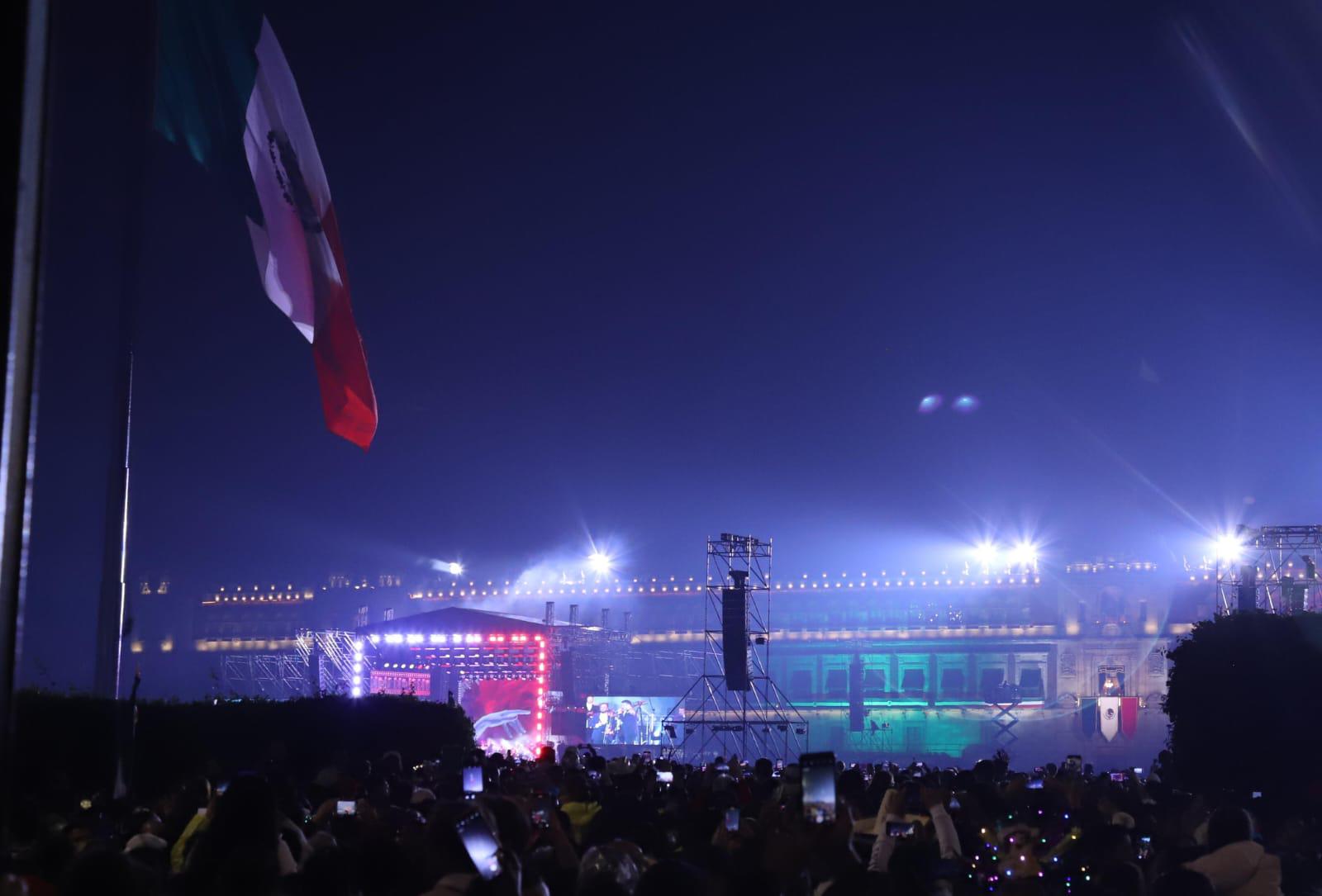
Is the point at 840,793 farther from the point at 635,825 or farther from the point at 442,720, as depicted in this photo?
the point at 442,720

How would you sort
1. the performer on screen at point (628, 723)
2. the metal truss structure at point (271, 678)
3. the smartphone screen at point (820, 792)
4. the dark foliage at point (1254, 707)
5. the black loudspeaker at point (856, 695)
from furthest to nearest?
1. the black loudspeaker at point (856, 695)
2. the metal truss structure at point (271, 678)
3. the performer on screen at point (628, 723)
4. the dark foliage at point (1254, 707)
5. the smartphone screen at point (820, 792)

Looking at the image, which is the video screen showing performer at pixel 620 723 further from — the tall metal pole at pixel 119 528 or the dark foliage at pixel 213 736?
the tall metal pole at pixel 119 528

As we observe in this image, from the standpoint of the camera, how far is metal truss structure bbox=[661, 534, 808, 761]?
31156 millimetres

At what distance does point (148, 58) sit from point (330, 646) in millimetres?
48208

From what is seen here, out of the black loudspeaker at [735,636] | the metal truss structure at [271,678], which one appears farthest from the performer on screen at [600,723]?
the black loudspeaker at [735,636]

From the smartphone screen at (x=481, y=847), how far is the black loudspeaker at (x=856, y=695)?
5857 cm

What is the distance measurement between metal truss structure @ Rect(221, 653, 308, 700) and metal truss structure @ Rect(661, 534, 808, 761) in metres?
17.8

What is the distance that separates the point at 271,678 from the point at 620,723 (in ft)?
52.2

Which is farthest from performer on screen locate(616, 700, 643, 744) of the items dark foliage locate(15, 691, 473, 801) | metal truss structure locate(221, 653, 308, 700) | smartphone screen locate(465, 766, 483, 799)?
smartphone screen locate(465, 766, 483, 799)

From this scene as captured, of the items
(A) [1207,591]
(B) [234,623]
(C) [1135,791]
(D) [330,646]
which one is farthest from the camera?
(B) [234,623]

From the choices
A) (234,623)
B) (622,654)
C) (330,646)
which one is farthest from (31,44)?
(234,623)

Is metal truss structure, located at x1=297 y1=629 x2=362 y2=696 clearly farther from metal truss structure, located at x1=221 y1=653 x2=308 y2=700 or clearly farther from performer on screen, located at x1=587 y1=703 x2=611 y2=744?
performer on screen, located at x1=587 y1=703 x2=611 y2=744

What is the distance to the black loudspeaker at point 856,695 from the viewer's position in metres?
63.0

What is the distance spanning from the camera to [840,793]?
36.7ft
